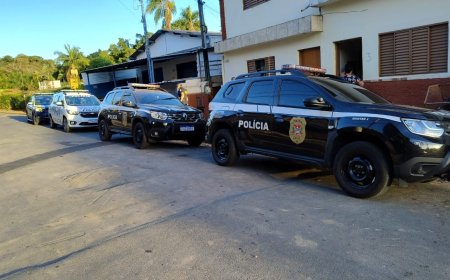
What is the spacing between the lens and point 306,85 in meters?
6.52

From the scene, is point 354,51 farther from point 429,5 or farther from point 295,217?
point 295,217

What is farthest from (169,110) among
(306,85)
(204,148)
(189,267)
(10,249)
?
(189,267)

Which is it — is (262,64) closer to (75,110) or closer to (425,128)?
(75,110)

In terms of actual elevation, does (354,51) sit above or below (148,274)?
above

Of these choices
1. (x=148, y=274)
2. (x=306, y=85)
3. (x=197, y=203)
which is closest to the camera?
(x=148, y=274)

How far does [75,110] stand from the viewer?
17328mm

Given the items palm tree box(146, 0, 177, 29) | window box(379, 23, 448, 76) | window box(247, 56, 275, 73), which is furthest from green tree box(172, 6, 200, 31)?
window box(379, 23, 448, 76)

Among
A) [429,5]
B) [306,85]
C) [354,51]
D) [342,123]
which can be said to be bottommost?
[342,123]

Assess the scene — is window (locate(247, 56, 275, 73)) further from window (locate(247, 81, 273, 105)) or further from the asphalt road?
the asphalt road

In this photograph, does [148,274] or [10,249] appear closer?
[148,274]

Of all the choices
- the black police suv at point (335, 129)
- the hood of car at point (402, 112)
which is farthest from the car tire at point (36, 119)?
the hood of car at point (402, 112)

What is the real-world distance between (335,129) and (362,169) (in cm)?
69

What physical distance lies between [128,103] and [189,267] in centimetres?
885

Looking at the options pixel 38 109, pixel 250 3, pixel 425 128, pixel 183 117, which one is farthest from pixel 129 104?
pixel 38 109
